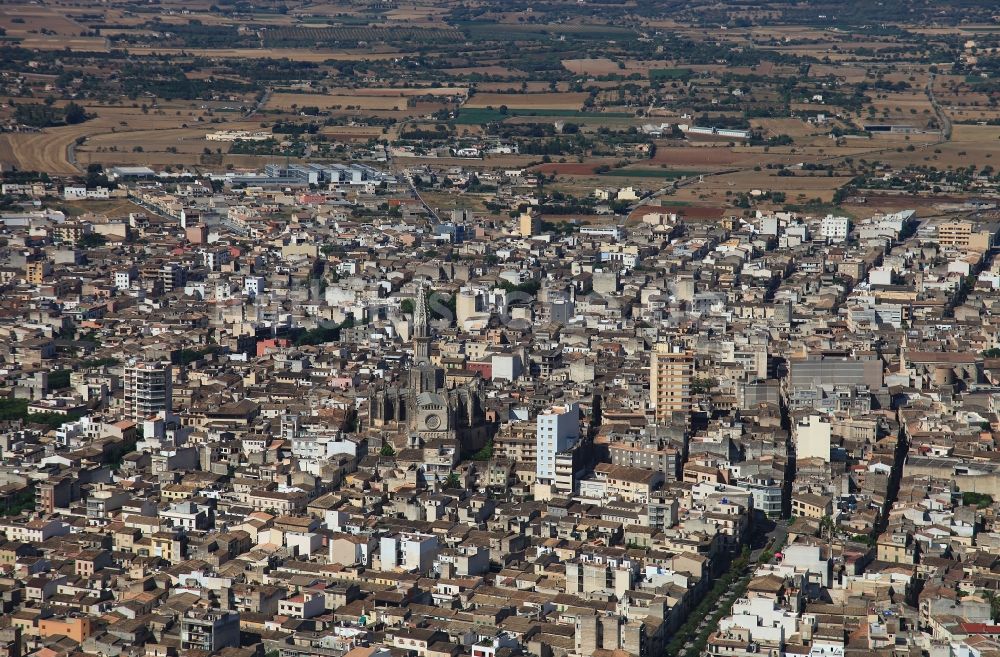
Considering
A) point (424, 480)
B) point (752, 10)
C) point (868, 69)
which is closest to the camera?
point (424, 480)

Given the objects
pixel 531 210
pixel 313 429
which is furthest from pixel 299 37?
pixel 313 429

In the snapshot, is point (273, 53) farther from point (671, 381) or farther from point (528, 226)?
point (671, 381)

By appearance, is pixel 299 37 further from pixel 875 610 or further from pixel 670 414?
pixel 875 610

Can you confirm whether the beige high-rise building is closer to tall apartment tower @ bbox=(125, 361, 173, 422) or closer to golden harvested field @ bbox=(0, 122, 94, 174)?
golden harvested field @ bbox=(0, 122, 94, 174)

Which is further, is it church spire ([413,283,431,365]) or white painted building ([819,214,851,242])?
white painted building ([819,214,851,242])

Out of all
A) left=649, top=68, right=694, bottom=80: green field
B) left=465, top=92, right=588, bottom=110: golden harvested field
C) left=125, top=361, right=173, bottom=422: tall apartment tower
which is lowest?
left=465, top=92, right=588, bottom=110: golden harvested field

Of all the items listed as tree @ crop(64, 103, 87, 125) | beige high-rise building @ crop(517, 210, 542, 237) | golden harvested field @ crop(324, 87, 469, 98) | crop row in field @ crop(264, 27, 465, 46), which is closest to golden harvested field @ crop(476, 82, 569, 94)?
golden harvested field @ crop(324, 87, 469, 98)
